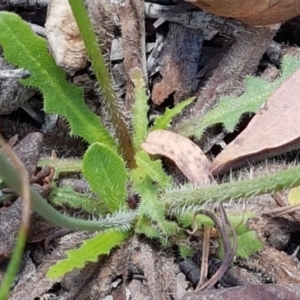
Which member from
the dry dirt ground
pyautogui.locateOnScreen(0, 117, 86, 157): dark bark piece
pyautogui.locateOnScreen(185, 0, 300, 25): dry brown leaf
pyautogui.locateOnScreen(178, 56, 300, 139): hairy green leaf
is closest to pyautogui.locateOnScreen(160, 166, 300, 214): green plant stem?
the dry dirt ground

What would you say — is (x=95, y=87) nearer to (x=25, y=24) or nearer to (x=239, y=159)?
(x=25, y=24)

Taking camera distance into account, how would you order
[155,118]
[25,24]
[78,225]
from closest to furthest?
[78,225] < [25,24] < [155,118]

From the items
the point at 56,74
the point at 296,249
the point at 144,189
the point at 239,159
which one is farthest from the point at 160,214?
the point at 56,74

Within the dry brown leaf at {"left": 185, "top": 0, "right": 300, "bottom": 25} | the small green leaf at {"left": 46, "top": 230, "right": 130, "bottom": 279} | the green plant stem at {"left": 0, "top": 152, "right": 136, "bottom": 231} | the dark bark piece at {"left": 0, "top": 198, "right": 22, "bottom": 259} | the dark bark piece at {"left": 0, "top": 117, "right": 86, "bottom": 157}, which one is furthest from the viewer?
the dark bark piece at {"left": 0, "top": 117, "right": 86, "bottom": 157}

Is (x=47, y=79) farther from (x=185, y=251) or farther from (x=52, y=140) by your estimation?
(x=185, y=251)

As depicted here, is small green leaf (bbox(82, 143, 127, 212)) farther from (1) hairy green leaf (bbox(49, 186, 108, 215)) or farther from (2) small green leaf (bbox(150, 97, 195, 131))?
(2) small green leaf (bbox(150, 97, 195, 131))

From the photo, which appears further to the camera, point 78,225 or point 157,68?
point 157,68

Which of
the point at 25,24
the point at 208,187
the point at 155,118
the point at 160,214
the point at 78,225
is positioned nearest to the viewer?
the point at 78,225
